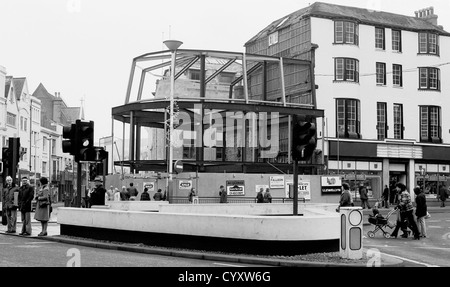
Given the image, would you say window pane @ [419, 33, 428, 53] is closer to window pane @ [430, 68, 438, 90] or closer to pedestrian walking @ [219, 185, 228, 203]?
window pane @ [430, 68, 438, 90]

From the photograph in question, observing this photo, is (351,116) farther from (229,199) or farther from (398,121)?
(229,199)

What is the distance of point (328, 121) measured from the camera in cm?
5262

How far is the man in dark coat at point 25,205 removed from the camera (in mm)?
20422

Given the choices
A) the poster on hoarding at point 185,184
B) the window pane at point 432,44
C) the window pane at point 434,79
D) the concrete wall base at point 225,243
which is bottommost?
the concrete wall base at point 225,243

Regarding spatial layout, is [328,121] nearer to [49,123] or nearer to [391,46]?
[391,46]

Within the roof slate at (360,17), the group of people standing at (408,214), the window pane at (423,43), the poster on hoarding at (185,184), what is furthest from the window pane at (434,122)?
the group of people standing at (408,214)

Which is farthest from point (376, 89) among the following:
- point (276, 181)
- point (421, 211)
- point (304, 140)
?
point (304, 140)

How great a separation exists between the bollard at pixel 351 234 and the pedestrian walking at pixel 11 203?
39.8ft

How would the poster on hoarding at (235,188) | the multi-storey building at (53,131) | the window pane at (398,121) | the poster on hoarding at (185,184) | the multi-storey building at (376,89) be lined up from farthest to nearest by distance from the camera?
1. the multi-storey building at (53,131)
2. the window pane at (398,121)
3. the multi-storey building at (376,89)
4. the poster on hoarding at (235,188)
5. the poster on hoarding at (185,184)

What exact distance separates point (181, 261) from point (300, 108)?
35947mm

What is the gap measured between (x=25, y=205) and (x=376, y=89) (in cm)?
3975

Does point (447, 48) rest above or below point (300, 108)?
above

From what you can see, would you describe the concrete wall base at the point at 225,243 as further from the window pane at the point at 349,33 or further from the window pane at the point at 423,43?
the window pane at the point at 423,43
